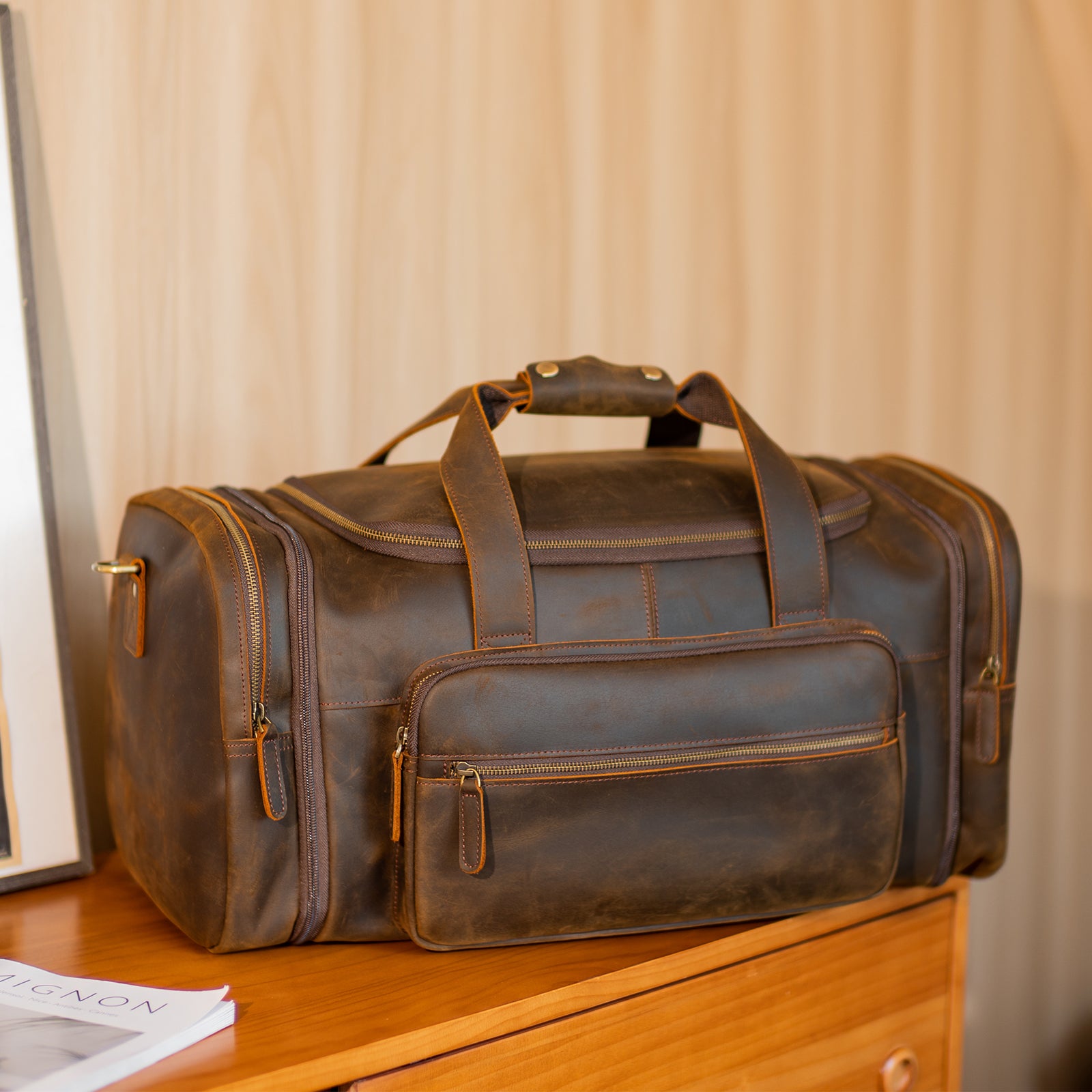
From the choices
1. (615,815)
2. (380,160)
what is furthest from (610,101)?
(615,815)

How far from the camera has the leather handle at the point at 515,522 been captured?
0.69 metres

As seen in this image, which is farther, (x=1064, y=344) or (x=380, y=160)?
(x=1064, y=344)

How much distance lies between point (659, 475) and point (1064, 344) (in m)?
0.95

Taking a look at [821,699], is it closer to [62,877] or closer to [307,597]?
[307,597]

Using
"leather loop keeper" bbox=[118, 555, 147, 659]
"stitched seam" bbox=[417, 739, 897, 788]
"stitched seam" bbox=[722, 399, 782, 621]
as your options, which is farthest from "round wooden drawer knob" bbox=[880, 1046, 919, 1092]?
"leather loop keeper" bbox=[118, 555, 147, 659]

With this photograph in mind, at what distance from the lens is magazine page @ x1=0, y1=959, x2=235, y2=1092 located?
1.69ft

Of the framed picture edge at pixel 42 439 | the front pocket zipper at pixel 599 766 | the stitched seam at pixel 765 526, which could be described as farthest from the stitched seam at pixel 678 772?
the framed picture edge at pixel 42 439

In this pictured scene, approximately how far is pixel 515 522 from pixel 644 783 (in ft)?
0.63

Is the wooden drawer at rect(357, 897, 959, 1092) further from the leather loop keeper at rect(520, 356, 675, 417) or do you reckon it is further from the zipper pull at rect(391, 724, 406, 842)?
the leather loop keeper at rect(520, 356, 675, 417)

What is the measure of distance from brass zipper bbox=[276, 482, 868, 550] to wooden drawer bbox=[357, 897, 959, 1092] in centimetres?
30

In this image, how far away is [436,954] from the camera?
692mm

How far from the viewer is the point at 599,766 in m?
0.68

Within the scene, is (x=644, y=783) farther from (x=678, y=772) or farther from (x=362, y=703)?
(x=362, y=703)

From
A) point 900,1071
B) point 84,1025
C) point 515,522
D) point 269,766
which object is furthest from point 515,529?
point 900,1071
